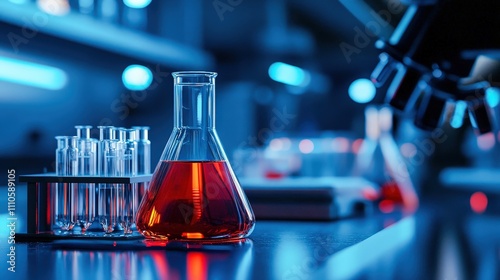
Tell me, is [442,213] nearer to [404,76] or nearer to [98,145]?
[404,76]

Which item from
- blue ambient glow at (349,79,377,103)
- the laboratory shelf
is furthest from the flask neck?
blue ambient glow at (349,79,377,103)

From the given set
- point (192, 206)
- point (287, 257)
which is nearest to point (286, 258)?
point (287, 257)

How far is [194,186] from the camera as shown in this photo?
1.06 m

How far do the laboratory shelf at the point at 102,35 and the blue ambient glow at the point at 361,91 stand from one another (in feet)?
3.22

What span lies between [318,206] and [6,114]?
79cm

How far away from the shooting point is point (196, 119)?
113cm

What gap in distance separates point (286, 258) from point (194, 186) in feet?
0.69

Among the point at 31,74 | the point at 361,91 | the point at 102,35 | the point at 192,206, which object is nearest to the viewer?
the point at 192,206

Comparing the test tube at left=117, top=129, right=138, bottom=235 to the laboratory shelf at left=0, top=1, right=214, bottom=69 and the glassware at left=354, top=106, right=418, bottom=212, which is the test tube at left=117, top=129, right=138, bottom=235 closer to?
the laboratory shelf at left=0, top=1, right=214, bottom=69

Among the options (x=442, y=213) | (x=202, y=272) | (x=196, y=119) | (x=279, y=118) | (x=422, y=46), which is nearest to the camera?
(x=202, y=272)

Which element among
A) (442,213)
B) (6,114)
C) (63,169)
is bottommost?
(442,213)

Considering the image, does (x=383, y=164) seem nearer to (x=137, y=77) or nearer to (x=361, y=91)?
(x=137, y=77)

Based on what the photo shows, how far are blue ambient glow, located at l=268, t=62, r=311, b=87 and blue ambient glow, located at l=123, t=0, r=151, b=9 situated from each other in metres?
0.86

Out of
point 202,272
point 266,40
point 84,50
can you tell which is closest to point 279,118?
point 266,40
